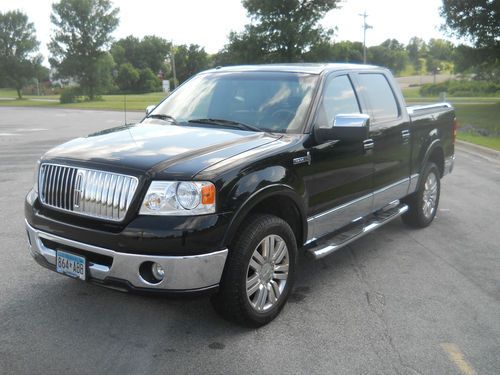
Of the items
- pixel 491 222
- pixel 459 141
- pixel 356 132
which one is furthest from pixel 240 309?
pixel 459 141

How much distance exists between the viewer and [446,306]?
4125mm

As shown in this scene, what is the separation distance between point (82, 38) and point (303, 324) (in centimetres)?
5804

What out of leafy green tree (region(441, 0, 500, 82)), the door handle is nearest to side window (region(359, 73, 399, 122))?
the door handle

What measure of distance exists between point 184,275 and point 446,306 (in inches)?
86.9

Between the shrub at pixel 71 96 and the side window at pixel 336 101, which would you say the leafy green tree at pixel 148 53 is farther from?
the side window at pixel 336 101

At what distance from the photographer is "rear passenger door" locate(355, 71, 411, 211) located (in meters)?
5.13

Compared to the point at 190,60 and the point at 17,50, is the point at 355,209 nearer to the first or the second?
the point at 17,50

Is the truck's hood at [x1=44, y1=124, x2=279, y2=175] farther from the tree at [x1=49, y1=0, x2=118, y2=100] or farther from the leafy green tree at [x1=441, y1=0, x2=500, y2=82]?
the tree at [x1=49, y1=0, x2=118, y2=100]

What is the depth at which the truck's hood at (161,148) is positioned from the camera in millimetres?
3367

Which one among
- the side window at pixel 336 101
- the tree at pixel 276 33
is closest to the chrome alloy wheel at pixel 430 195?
the side window at pixel 336 101

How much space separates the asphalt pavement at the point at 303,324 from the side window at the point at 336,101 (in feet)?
4.79

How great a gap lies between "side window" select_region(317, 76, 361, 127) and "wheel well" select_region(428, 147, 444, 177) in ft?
6.72

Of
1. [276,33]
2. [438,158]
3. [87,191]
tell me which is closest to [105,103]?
[276,33]

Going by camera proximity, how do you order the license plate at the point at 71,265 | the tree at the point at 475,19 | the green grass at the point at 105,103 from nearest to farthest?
the license plate at the point at 71,265, the tree at the point at 475,19, the green grass at the point at 105,103
